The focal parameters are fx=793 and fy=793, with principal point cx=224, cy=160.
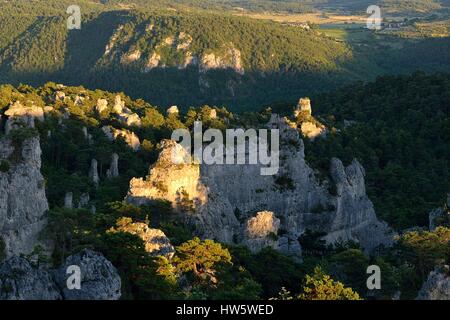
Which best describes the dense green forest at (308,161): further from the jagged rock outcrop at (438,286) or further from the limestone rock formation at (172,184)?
the jagged rock outcrop at (438,286)

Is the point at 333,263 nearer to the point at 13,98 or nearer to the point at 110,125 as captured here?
the point at 110,125

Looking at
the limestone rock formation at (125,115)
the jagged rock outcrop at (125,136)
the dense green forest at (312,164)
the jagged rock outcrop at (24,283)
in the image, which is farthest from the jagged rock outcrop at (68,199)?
the limestone rock formation at (125,115)

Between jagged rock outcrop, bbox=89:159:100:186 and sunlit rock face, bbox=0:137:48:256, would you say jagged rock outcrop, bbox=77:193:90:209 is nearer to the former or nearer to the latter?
jagged rock outcrop, bbox=89:159:100:186

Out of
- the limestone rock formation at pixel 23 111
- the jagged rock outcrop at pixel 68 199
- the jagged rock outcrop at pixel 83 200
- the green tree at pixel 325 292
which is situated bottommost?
the jagged rock outcrop at pixel 83 200

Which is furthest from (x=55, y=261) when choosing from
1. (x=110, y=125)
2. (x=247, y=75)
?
(x=247, y=75)

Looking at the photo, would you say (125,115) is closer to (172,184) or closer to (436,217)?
(172,184)

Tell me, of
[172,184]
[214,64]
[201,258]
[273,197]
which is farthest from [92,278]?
[214,64]
